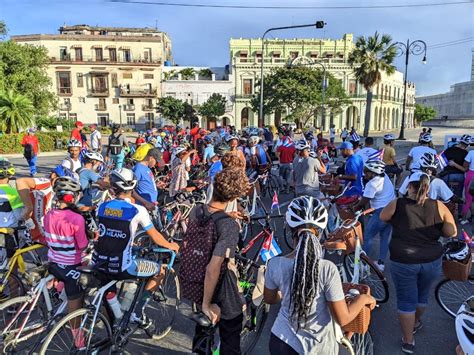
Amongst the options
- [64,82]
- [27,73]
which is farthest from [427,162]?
[64,82]

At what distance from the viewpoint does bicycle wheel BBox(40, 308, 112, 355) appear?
2.94 meters

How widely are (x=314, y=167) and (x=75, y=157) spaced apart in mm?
4308

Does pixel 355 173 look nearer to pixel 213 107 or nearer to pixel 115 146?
pixel 115 146

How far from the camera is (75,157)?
6578 millimetres

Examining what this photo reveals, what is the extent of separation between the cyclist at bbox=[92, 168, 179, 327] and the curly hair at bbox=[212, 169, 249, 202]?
0.85 metres

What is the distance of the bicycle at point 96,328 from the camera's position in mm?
3004

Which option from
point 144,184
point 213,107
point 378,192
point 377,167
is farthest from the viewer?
point 213,107

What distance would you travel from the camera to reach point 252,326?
370cm

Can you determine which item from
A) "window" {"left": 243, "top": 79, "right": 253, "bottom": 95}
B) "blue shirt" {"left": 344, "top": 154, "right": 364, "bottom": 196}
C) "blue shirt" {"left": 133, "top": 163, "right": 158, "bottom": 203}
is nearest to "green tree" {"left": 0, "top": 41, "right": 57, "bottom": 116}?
"window" {"left": 243, "top": 79, "right": 253, "bottom": 95}

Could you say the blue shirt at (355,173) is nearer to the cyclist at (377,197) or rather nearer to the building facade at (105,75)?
the cyclist at (377,197)

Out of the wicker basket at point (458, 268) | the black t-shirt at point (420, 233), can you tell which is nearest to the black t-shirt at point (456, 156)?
the wicker basket at point (458, 268)

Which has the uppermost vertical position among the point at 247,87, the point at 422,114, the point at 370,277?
the point at 247,87

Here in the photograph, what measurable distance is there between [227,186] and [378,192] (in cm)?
322

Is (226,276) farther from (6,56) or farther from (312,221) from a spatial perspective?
(6,56)
